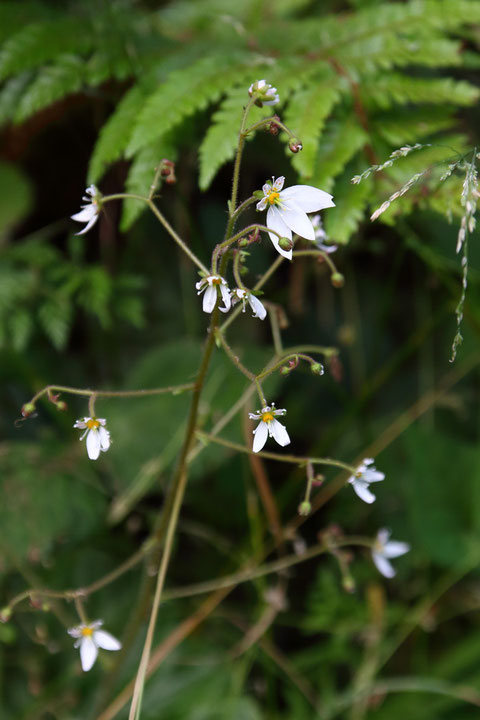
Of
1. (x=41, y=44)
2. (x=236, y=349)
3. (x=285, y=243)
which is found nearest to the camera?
(x=285, y=243)

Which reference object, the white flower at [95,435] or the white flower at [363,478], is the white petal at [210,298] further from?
the white flower at [363,478]

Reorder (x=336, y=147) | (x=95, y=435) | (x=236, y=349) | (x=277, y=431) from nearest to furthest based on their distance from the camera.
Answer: (x=277, y=431), (x=95, y=435), (x=336, y=147), (x=236, y=349)

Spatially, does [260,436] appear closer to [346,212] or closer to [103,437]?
[103,437]

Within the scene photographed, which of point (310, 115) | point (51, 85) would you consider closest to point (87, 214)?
point (310, 115)

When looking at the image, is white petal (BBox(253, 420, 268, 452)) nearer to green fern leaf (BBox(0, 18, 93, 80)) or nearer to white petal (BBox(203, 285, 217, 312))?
white petal (BBox(203, 285, 217, 312))

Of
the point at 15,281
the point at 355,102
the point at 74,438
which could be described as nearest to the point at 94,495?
the point at 74,438

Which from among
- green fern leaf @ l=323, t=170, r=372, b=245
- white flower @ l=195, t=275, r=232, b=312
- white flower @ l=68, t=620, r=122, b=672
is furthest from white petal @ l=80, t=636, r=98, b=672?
green fern leaf @ l=323, t=170, r=372, b=245

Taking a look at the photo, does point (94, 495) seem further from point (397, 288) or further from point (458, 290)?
point (397, 288)
